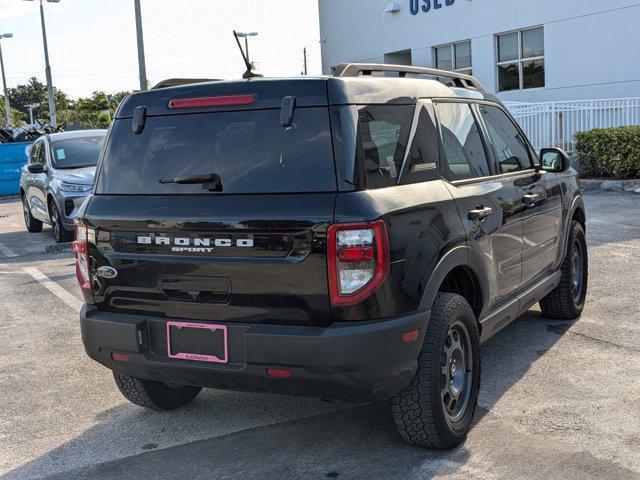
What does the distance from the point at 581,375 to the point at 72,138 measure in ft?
34.0

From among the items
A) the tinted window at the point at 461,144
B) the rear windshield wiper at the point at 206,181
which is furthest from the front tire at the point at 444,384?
the rear windshield wiper at the point at 206,181

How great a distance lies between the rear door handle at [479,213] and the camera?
14.0 ft

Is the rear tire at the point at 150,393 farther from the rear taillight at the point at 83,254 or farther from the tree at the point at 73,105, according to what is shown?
the tree at the point at 73,105

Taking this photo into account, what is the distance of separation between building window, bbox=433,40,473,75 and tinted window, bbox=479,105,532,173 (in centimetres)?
1907

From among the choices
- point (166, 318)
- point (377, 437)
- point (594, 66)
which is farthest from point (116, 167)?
point (594, 66)

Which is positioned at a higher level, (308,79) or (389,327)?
(308,79)

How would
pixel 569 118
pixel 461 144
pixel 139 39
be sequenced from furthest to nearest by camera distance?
pixel 569 118 < pixel 139 39 < pixel 461 144

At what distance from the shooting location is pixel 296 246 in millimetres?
3531

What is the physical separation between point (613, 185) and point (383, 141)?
42.3ft

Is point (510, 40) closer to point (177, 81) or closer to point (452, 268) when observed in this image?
point (177, 81)

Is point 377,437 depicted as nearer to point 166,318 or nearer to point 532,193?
point 166,318

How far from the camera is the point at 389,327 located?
3521mm

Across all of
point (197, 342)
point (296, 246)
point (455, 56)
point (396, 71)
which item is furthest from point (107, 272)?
point (455, 56)

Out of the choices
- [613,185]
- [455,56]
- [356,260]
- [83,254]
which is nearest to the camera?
[356,260]
